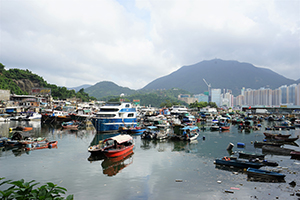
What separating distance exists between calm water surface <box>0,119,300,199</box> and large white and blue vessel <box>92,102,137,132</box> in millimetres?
13720

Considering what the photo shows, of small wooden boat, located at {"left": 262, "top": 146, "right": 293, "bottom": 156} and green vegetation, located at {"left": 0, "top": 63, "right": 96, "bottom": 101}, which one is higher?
green vegetation, located at {"left": 0, "top": 63, "right": 96, "bottom": 101}

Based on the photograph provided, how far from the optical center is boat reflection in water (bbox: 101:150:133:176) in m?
18.8

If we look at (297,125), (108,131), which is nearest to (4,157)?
(108,131)

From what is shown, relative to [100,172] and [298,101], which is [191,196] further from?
[298,101]

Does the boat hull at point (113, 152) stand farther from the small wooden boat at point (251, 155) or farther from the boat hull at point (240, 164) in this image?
the small wooden boat at point (251, 155)

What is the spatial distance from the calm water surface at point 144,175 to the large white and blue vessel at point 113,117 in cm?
1372

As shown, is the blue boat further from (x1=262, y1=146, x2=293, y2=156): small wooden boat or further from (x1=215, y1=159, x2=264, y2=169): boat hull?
(x1=262, y1=146, x2=293, y2=156): small wooden boat

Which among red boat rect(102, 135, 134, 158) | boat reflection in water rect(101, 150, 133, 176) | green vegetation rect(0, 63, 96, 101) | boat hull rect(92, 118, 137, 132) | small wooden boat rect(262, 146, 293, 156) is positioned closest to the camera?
boat reflection in water rect(101, 150, 133, 176)

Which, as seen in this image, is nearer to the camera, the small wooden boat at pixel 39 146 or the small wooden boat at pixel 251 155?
the small wooden boat at pixel 251 155

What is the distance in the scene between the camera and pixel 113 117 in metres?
41.7

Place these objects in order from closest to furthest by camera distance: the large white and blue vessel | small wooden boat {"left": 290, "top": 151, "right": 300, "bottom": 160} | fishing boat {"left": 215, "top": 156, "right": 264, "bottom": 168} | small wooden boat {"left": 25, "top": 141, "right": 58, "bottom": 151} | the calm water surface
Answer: the calm water surface, fishing boat {"left": 215, "top": 156, "right": 264, "bottom": 168}, small wooden boat {"left": 290, "top": 151, "right": 300, "bottom": 160}, small wooden boat {"left": 25, "top": 141, "right": 58, "bottom": 151}, the large white and blue vessel

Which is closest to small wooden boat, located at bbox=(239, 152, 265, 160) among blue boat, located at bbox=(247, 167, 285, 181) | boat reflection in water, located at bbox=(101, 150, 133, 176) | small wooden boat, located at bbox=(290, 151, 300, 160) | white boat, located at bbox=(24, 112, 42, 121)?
small wooden boat, located at bbox=(290, 151, 300, 160)

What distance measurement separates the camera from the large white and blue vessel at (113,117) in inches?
1598

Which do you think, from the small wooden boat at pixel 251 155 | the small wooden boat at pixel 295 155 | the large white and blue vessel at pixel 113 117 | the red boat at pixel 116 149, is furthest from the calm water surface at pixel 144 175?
the large white and blue vessel at pixel 113 117
